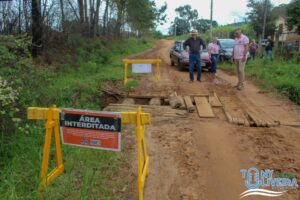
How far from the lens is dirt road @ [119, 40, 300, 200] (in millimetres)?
4340

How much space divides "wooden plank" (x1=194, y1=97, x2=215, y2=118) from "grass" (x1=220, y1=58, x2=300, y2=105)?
2.99m

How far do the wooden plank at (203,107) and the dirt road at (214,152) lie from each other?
6.7 inches

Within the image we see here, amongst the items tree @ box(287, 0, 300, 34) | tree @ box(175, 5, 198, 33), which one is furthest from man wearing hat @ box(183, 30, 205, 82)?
tree @ box(175, 5, 198, 33)


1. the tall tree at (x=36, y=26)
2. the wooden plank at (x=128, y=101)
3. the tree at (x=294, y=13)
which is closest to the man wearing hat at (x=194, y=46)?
the wooden plank at (x=128, y=101)

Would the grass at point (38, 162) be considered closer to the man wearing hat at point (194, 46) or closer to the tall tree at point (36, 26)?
the tall tree at point (36, 26)

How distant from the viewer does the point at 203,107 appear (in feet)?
27.0

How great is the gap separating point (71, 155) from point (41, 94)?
2554 millimetres

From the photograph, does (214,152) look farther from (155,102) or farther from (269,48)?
(269,48)

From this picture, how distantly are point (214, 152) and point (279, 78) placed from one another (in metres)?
7.33

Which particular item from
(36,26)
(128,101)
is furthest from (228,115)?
(36,26)

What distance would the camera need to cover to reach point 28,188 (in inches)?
165

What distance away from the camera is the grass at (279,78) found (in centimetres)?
1011

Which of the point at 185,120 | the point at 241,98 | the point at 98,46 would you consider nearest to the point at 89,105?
the point at 185,120

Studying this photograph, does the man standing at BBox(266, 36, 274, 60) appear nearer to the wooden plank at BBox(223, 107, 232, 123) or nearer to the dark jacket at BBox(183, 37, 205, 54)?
the dark jacket at BBox(183, 37, 205, 54)
